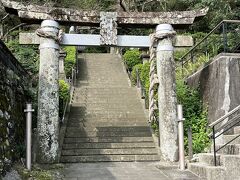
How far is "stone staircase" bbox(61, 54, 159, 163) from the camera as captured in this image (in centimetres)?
959

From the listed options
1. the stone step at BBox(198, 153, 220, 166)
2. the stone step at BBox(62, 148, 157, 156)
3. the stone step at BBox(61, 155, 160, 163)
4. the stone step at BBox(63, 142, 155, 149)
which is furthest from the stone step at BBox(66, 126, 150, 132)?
the stone step at BBox(198, 153, 220, 166)

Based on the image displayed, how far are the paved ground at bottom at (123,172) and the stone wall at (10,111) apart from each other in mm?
1201

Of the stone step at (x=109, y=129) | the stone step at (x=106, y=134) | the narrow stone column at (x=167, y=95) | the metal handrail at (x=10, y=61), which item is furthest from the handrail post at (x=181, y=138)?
the metal handrail at (x=10, y=61)

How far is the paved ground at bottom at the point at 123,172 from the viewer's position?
23.9 feet

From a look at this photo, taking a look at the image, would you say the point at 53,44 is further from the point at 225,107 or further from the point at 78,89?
the point at 78,89

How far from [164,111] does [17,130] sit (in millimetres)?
3632

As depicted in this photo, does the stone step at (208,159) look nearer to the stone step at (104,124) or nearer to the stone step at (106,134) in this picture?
the stone step at (106,134)

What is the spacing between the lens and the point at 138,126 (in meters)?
11.4

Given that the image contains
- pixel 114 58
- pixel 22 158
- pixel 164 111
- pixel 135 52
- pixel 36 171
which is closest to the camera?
pixel 36 171

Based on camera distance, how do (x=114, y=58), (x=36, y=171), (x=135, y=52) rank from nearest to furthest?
(x=36, y=171)
(x=135, y=52)
(x=114, y=58)

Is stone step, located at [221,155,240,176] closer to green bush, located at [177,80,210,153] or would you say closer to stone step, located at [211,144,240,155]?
stone step, located at [211,144,240,155]

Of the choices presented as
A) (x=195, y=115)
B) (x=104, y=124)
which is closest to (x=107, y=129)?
(x=104, y=124)

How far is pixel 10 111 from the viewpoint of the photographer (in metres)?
8.20

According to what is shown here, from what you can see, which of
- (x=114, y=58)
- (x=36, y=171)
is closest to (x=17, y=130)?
(x=36, y=171)
